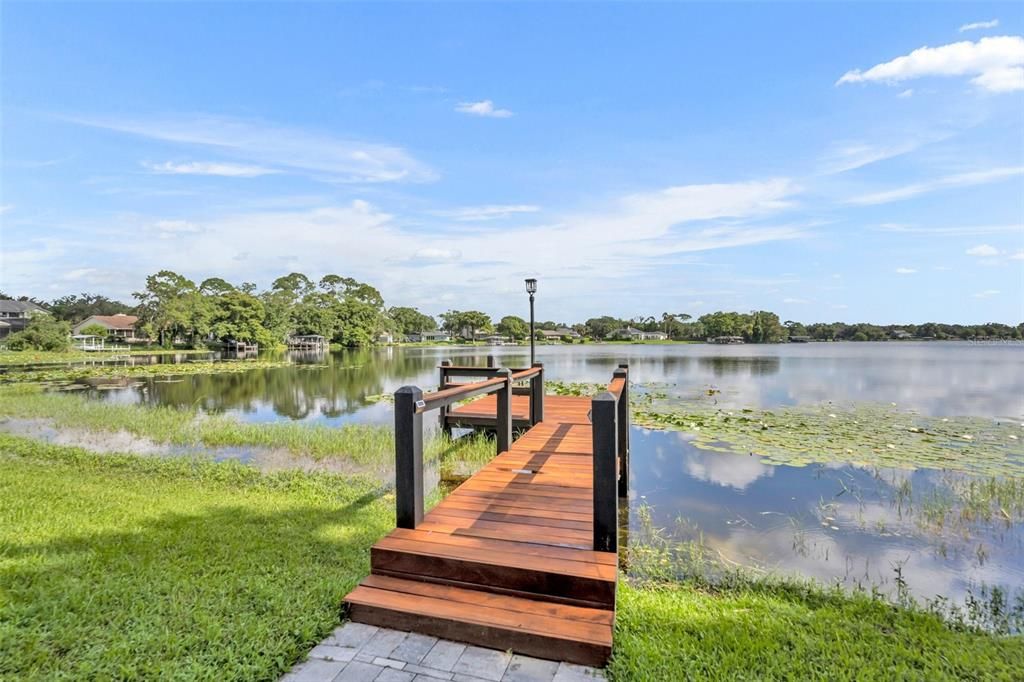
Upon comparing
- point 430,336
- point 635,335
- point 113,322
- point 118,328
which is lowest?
point 635,335

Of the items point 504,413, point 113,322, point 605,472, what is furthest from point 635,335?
point 605,472

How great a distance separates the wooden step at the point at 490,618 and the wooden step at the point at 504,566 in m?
0.05

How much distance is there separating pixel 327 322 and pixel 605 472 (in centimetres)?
6321

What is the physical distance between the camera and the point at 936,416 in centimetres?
1159

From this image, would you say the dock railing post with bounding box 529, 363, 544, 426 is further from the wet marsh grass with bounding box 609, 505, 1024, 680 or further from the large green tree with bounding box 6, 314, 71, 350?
the large green tree with bounding box 6, 314, 71, 350

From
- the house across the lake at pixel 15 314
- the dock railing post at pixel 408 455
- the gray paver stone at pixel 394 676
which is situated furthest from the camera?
the house across the lake at pixel 15 314

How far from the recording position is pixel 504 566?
2605 mm

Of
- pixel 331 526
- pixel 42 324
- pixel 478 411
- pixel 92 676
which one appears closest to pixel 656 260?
pixel 478 411

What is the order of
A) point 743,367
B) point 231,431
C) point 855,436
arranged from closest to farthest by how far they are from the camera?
point 855,436 → point 231,431 → point 743,367

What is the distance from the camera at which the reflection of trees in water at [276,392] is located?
14.4 meters

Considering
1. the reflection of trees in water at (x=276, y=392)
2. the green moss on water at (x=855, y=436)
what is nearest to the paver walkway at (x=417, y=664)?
the green moss on water at (x=855, y=436)

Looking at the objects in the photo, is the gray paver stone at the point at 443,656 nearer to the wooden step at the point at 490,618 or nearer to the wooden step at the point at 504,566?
the wooden step at the point at 490,618

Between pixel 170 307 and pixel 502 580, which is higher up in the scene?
pixel 170 307

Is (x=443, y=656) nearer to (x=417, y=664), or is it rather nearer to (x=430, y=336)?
(x=417, y=664)
